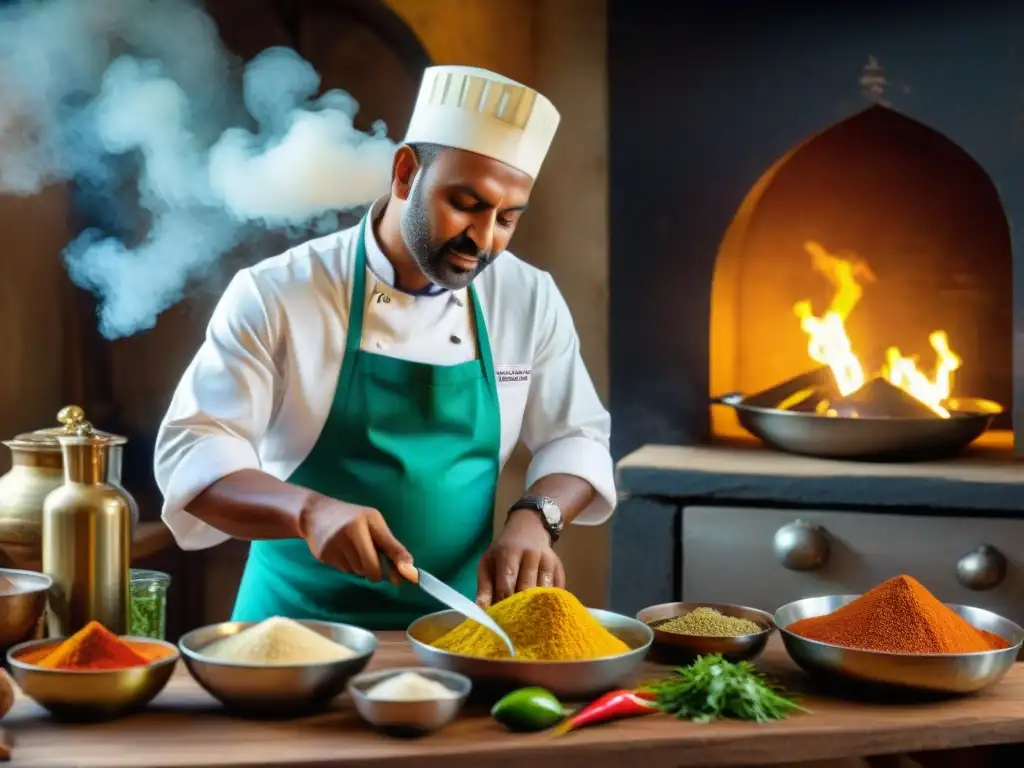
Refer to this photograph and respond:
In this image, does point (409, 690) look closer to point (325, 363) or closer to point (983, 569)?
point (325, 363)

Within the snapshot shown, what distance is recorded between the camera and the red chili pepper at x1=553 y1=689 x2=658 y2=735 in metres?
1.55

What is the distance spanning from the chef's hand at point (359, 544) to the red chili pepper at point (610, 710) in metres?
0.33

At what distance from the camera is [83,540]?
5.83ft

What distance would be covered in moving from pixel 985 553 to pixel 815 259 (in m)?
1.14

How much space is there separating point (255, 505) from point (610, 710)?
27.7 inches

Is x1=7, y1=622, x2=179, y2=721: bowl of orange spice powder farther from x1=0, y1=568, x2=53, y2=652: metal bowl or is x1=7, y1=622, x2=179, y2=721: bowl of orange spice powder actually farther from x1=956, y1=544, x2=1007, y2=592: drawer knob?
x1=956, y1=544, x2=1007, y2=592: drawer knob

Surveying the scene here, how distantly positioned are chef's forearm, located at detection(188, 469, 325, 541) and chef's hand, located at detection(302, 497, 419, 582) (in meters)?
0.08

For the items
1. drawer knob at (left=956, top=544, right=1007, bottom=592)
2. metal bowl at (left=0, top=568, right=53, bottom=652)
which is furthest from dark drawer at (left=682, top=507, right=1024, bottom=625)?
metal bowl at (left=0, top=568, right=53, bottom=652)

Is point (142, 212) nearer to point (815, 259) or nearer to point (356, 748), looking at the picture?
point (815, 259)

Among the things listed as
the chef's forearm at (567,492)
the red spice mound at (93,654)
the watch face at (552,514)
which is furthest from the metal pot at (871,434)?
the red spice mound at (93,654)

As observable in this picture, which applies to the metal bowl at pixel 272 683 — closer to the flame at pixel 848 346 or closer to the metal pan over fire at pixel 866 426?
the metal pan over fire at pixel 866 426

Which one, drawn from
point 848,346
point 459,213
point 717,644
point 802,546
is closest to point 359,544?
point 717,644

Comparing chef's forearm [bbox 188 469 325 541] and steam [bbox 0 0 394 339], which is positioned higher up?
steam [bbox 0 0 394 339]

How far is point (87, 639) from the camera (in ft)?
5.23
